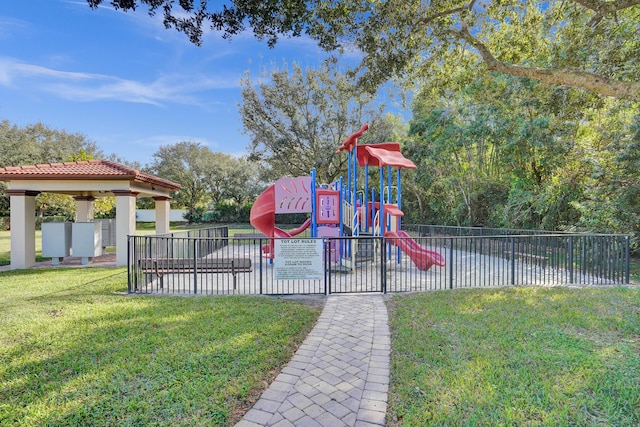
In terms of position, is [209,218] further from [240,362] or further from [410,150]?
[240,362]

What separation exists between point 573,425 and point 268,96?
21887 millimetres

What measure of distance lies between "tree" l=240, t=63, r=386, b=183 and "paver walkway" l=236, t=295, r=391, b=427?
18058 mm

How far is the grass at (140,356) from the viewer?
9.23 ft

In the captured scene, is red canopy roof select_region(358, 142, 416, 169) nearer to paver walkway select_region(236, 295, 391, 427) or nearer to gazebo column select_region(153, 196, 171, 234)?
paver walkway select_region(236, 295, 391, 427)

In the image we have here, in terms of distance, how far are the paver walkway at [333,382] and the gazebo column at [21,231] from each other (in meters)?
11.1

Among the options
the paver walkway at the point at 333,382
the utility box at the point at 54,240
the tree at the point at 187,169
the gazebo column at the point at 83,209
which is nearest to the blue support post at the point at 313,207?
the paver walkway at the point at 333,382

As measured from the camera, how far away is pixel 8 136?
3253cm

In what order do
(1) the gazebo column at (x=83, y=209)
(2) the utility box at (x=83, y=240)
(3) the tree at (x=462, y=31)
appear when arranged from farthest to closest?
(1) the gazebo column at (x=83, y=209), (2) the utility box at (x=83, y=240), (3) the tree at (x=462, y=31)

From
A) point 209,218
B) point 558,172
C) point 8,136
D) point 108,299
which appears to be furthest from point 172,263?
point 8,136

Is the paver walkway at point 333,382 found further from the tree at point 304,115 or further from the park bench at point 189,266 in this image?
the tree at point 304,115

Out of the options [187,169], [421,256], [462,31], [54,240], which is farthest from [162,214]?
[187,169]

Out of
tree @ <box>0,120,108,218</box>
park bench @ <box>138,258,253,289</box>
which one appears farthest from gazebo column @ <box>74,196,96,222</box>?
tree @ <box>0,120,108,218</box>

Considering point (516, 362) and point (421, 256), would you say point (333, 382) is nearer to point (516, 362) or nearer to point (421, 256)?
point (516, 362)

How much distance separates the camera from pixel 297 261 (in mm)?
6438
